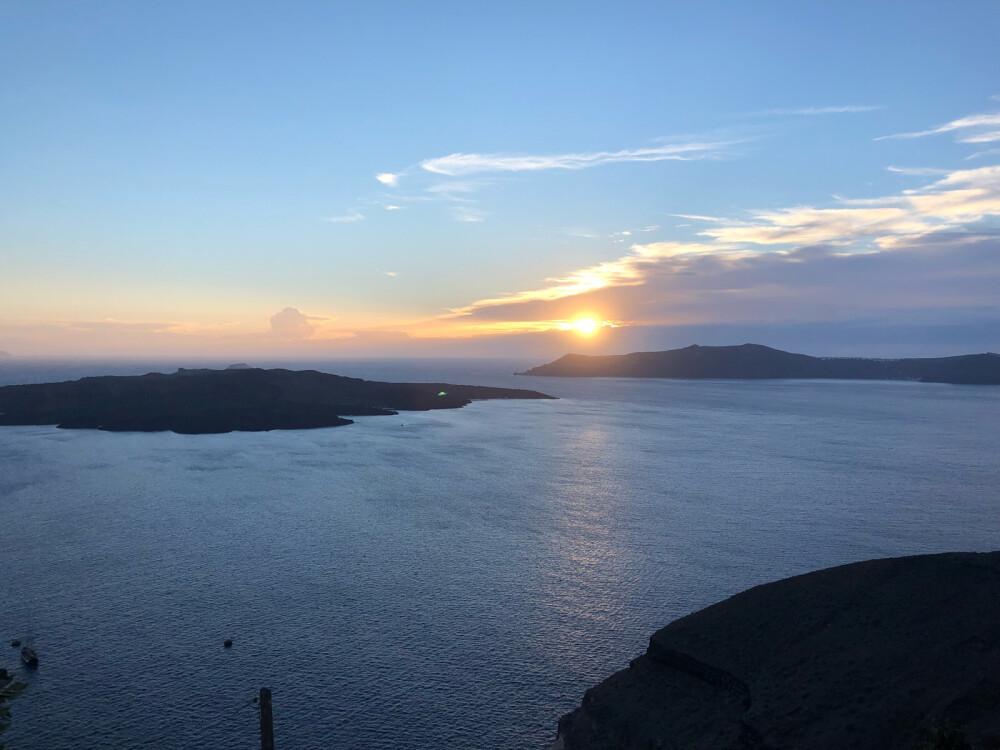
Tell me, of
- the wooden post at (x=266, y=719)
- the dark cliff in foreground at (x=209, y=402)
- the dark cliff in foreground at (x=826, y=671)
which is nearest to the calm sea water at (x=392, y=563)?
the wooden post at (x=266, y=719)

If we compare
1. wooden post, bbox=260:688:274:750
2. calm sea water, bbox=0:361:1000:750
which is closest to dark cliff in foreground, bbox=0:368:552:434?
calm sea water, bbox=0:361:1000:750

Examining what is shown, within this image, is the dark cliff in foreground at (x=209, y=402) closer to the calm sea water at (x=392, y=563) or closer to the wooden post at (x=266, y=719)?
the calm sea water at (x=392, y=563)

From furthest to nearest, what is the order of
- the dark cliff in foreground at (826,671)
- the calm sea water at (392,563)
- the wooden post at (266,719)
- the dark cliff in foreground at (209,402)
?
the dark cliff in foreground at (209,402)
the calm sea water at (392,563)
the wooden post at (266,719)
the dark cliff in foreground at (826,671)

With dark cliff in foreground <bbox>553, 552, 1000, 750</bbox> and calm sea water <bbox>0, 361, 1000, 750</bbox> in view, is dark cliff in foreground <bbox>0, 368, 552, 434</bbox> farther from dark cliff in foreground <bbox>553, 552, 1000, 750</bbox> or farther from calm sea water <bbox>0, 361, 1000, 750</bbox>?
dark cliff in foreground <bbox>553, 552, 1000, 750</bbox>

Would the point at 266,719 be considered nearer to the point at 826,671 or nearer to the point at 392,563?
the point at 826,671

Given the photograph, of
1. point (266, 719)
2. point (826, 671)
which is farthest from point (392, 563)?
point (826, 671)

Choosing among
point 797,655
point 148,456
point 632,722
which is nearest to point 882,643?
point 797,655
